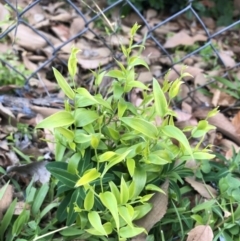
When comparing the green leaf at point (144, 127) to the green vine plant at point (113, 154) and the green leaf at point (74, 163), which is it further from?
the green leaf at point (74, 163)

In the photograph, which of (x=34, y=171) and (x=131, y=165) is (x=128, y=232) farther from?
(x=34, y=171)

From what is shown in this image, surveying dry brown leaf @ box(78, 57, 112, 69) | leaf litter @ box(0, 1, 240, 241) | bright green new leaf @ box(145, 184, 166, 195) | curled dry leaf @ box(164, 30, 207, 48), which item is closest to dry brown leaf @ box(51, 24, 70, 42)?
leaf litter @ box(0, 1, 240, 241)

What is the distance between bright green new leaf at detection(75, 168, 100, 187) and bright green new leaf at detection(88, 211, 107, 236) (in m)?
0.08

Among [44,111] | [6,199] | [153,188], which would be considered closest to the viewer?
[153,188]

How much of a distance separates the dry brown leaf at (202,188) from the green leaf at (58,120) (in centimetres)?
40

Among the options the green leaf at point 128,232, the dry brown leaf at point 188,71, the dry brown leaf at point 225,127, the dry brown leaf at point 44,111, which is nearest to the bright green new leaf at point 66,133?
the green leaf at point 128,232

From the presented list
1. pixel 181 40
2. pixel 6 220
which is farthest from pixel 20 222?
pixel 181 40

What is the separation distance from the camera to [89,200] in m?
0.99

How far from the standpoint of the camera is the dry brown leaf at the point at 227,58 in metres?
1.82

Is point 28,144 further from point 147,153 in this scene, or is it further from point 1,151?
point 147,153

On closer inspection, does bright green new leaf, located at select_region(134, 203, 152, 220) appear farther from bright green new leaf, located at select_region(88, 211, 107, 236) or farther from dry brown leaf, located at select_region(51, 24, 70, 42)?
dry brown leaf, located at select_region(51, 24, 70, 42)

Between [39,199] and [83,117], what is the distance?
27 centimetres

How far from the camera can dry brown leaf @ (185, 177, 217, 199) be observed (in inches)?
49.3

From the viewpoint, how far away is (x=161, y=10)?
209 cm
